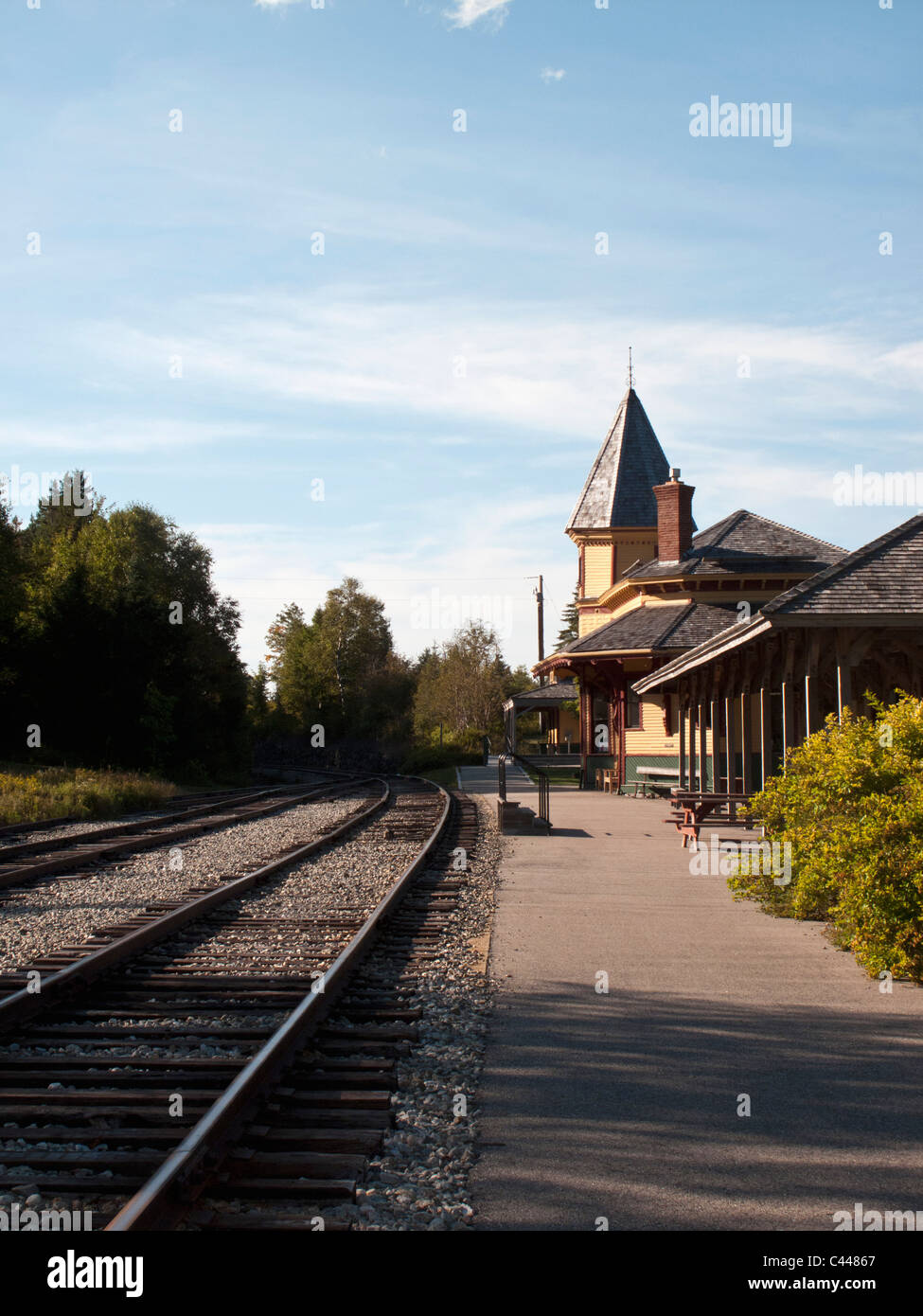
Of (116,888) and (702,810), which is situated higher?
(702,810)

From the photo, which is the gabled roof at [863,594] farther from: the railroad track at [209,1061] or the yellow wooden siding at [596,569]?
the yellow wooden siding at [596,569]

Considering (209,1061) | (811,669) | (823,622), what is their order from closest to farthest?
(209,1061) < (823,622) < (811,669)

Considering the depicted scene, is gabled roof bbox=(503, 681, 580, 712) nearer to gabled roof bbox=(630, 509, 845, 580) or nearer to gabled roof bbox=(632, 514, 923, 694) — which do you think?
gabled roof bbox=(630, 509, 845, 580)

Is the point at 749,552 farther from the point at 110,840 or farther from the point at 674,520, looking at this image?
the point at 110,840

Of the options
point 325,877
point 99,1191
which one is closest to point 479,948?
point 325,877

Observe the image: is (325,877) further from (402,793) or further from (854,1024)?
(402,793)

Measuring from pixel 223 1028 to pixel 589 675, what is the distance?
1129 inches

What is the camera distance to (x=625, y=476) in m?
40.3

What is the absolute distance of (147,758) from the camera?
40.8 metres

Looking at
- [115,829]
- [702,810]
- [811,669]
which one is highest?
[811,669]

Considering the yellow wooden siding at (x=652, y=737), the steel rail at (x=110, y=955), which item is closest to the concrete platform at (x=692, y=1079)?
the steel rail at (x=110, y=955)

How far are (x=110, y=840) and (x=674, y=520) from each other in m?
20.2

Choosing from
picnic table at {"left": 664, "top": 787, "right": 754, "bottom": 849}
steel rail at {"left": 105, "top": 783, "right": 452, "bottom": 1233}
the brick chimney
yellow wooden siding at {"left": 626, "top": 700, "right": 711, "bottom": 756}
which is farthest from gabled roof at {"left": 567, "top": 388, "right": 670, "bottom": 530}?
steel rail at {"left": 105, "top": 783, "right": 452, "bottom": 1233}

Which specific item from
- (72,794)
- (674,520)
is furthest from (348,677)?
(72,794)
